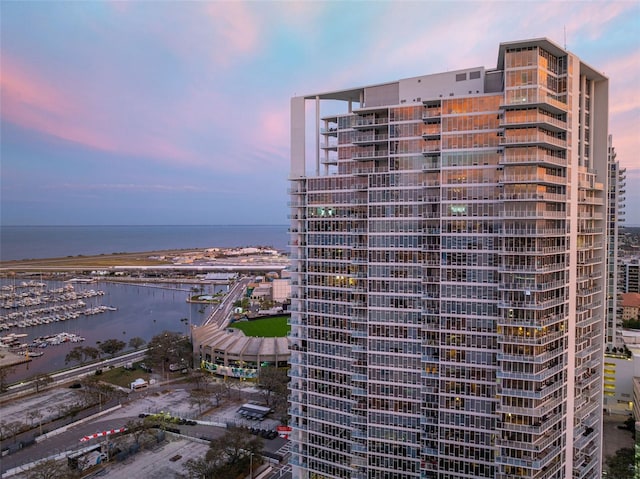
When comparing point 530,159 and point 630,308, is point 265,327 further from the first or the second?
point 630,308

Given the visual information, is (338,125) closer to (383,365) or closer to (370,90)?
(370,90)

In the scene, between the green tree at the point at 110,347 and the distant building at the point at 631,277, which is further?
the distant building at the point at 631,277

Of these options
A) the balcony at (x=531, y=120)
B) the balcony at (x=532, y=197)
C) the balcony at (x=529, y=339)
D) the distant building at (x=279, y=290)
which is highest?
the balcony at (x=531, y=120)

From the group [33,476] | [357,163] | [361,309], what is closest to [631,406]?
[361,309]

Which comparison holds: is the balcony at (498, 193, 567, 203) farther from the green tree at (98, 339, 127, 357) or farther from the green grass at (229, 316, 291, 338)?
the green tree at (98, 339, 127, 357)

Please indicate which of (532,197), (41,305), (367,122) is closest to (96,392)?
(367,122)

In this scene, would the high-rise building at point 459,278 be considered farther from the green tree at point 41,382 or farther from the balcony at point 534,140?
the green tree at point 41,382

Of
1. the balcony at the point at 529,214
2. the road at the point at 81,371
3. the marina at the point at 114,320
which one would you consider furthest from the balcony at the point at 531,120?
the marina at the point at 114,320
